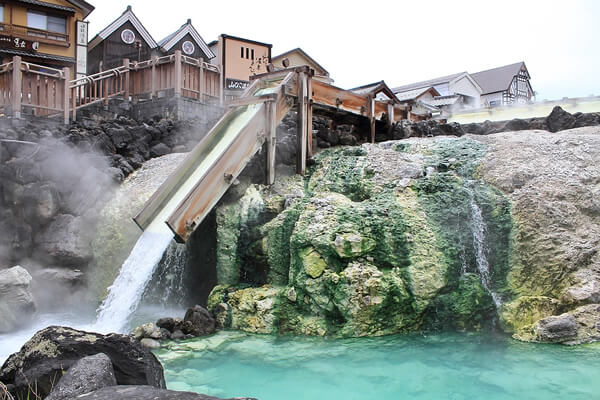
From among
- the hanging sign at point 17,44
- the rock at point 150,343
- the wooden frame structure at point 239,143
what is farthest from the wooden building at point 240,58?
the rock at point 150,343

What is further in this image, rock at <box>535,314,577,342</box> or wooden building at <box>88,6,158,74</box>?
wooden building at <box>88,6,158,74</box>

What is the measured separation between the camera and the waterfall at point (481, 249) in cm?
648

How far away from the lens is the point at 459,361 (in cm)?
528

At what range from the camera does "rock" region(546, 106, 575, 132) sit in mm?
10086

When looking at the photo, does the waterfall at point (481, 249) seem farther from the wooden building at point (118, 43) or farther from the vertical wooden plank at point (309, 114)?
the wooden building at point (118, 43)

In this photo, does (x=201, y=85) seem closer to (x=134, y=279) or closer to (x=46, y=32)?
(x=134, y=279)

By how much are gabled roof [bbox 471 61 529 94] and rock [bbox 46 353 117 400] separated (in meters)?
38.6

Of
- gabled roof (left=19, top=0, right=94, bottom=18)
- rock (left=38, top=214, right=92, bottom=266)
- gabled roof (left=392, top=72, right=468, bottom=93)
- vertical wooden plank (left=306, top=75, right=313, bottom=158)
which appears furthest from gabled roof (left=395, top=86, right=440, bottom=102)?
rock (left=38, top=214, right=92, bottom=266)

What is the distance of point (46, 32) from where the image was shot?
20.3 m

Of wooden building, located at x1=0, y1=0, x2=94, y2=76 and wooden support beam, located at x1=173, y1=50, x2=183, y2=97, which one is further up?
wooden building, located at x1=0, y1=0, x2=94, y2=76

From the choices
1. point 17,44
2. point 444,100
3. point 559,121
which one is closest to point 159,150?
point 559,121

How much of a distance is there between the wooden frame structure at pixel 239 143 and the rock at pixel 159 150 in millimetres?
2650

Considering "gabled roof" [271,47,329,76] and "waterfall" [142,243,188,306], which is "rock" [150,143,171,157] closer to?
"waterfall" [142,243,188,306]

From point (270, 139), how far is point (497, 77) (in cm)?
3596
